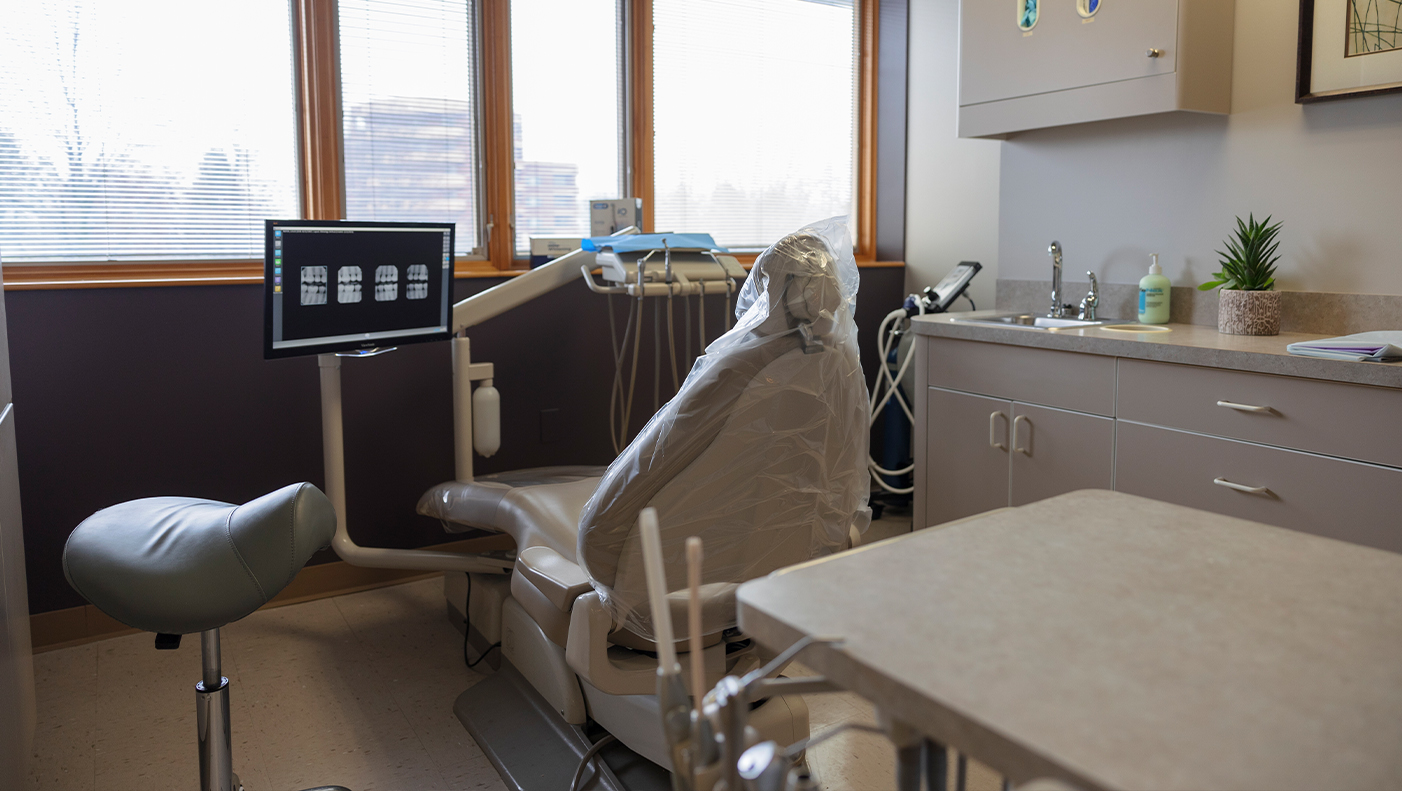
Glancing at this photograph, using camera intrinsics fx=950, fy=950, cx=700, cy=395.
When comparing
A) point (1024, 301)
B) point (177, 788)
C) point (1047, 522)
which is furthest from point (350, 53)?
point (1047, 522)

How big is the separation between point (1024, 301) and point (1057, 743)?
306cm

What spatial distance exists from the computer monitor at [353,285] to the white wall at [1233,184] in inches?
79.5

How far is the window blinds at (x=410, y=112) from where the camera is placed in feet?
10.3

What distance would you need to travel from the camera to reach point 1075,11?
281 centimetres

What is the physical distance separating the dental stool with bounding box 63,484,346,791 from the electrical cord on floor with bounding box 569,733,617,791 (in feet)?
2.08

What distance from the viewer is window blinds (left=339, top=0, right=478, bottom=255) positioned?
10.3 feet

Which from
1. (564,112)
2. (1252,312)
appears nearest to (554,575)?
(1252,312)

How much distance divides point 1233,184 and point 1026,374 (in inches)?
31.6

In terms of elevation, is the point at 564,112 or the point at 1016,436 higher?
the point at 564,112

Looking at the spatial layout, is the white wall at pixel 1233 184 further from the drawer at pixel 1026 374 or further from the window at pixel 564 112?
the window at pixel 564 112

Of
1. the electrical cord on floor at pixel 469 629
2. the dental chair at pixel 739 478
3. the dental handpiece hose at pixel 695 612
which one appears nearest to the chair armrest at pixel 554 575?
the dental chair at pixel 739 478

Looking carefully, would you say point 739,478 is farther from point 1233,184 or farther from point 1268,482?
point 1233,184

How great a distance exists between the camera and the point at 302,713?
7.63 ft

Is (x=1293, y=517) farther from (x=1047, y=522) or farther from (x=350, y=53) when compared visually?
(x=350, y=53)
